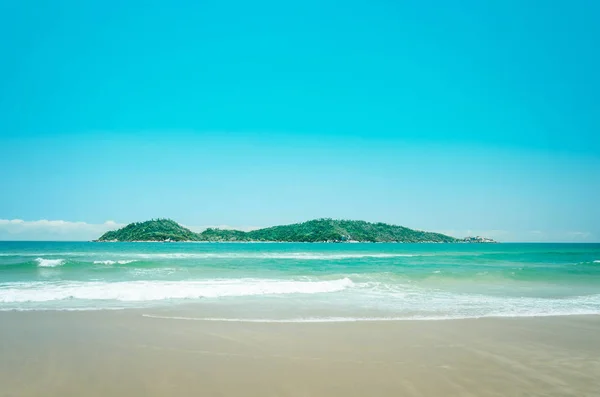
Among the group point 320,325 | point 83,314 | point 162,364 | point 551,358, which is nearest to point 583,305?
point 551,358

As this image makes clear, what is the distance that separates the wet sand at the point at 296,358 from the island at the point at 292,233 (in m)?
119

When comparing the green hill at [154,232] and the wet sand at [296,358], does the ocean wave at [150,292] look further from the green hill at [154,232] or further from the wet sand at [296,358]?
the green hill at [154,232]

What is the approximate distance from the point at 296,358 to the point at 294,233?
140m

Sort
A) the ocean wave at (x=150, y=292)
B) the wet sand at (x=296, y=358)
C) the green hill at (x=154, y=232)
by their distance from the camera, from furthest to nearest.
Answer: the green hill at (x=154, y=232) < the ocean wave at (x=150, y=292) < the wet sand at (x=296, y=358)

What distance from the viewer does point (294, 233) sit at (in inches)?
5782

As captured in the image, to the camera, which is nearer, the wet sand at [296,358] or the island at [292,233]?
the wet sand at [296,358]

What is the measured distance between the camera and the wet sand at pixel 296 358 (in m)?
5.81

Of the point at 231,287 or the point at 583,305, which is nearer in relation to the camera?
the point at 583,305

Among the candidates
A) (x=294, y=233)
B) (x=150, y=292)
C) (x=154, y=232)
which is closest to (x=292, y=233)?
(x=294, y=233)

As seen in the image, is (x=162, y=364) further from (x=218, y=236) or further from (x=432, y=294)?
(x=218, y=236)

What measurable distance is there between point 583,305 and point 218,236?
478ft

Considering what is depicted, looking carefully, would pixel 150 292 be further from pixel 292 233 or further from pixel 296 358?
pixel 292 233

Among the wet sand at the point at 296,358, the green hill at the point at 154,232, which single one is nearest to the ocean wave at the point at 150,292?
the wet sand at the point at 296,358

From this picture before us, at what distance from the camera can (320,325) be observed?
9.89 m
